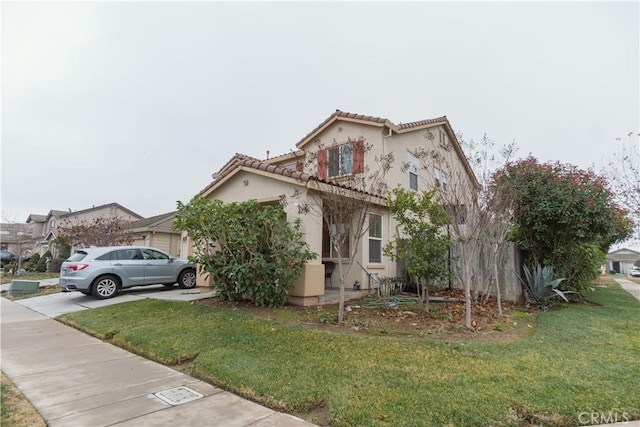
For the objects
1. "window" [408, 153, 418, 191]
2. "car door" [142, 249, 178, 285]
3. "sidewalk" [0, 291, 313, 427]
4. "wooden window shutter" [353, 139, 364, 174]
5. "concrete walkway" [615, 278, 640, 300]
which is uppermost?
"window" [408, 153, 418, 191]

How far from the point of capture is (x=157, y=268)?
1283 centimetres

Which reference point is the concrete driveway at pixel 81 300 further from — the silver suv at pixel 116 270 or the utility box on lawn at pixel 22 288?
the utility box on lawn at pixel 22 288

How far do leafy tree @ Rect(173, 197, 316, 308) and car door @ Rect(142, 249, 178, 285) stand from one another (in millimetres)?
4701

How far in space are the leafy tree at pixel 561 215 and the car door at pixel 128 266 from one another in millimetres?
11993

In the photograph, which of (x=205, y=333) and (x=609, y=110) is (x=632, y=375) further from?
(x=609, y=110)

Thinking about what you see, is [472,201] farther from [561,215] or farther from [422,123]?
[422,123]

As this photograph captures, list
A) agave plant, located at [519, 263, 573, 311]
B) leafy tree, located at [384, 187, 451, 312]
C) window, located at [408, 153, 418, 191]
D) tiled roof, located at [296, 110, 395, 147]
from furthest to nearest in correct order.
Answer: window, located at [408, 153, 418, 191] → tiled roof, located at [296, 110, 395, 147] → agave plant, located at [519, 263, 573, 311] → leafy tree, located at [384, 187, 451, 312]

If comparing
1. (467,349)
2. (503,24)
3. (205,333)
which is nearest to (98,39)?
(205,333)

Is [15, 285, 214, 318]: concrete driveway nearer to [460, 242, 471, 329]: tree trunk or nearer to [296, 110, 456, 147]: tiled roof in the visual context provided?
[460, 242, 471, 329]: tree trunk

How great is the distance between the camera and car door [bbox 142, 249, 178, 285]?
41.4 feet

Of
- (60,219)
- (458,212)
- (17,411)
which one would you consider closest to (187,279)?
(17,411)

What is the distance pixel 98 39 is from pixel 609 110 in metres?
18.4

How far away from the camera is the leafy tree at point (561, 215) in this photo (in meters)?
9.42

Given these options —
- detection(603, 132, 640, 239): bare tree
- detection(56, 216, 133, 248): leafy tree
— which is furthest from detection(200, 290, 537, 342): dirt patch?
detection(56, 216, 133, 248): leafy tree
